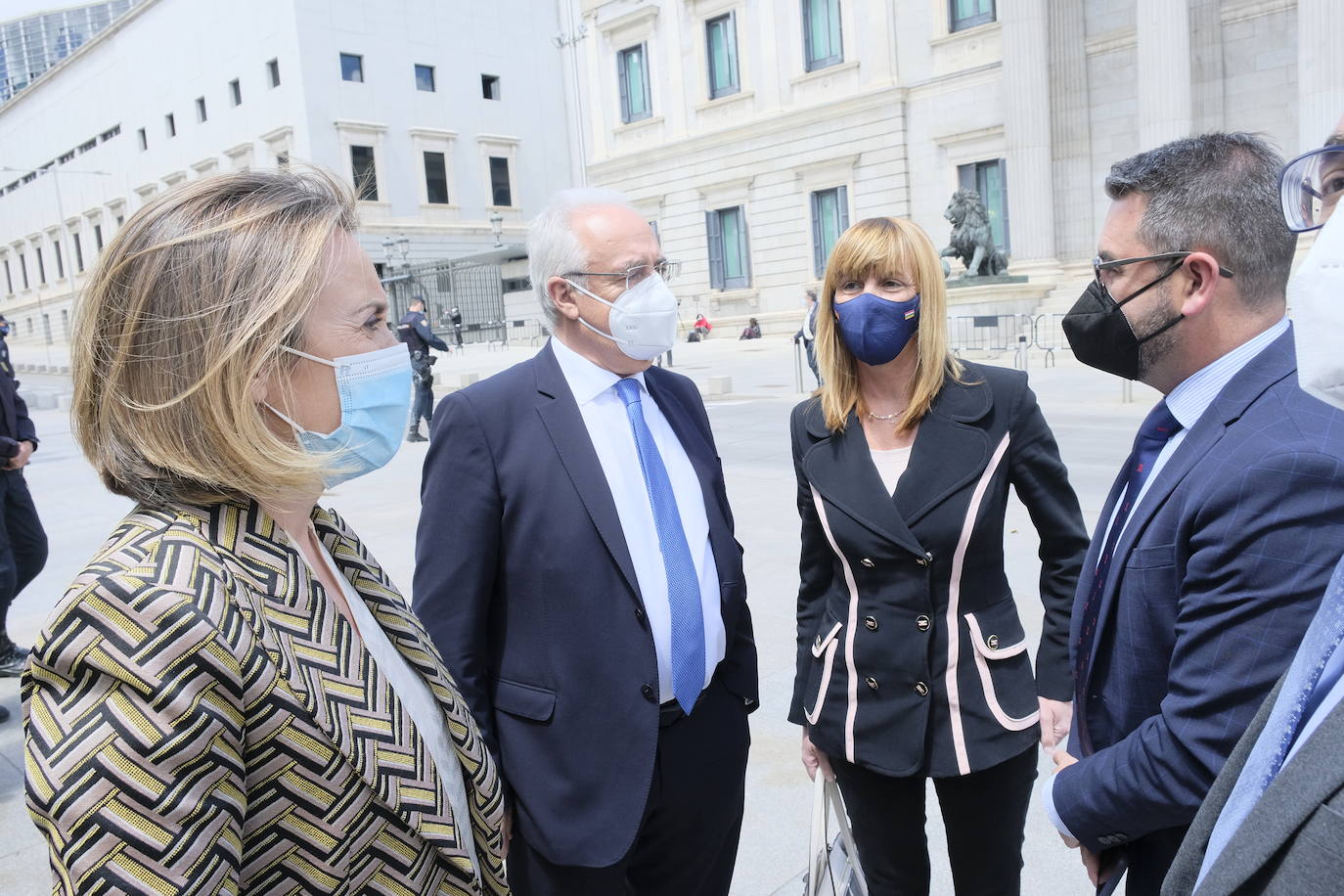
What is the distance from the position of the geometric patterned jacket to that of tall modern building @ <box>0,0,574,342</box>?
37.1 m

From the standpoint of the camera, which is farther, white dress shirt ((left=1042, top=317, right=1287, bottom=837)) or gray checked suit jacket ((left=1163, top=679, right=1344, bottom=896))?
white dress shirt ((left=1042, top=317, right=1287, bottom=837))

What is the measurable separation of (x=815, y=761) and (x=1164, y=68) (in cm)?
2323

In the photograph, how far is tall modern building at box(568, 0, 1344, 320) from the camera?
21.3 metres

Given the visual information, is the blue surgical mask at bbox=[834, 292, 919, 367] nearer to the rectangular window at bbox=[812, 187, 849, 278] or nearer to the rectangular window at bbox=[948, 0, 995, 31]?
the rectangular window at bbox=[948, 0, 995, 31]

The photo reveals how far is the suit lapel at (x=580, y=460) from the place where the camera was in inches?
83.7

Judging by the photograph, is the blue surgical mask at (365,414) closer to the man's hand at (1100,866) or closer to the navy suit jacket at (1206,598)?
the navy suit jacket at (1206,598)

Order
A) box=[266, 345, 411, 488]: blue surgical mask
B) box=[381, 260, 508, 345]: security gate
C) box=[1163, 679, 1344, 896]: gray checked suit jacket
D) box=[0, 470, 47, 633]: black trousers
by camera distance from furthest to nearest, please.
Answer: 1. box=[381, 260, 508, 345]: security gate
2. box=[0, 470, 47, 633]: black trousers
3. box=[266, 345, 411, 488]: blue surgical mask
4. box=[1163, 679, 1344, 896]: gray checked suit jacket

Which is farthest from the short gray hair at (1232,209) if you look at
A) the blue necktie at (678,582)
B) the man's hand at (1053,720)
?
the blue necktie at (678,582)

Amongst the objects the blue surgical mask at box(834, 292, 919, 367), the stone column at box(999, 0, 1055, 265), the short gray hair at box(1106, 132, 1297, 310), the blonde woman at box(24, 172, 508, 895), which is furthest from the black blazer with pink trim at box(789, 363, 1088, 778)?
the stone column at box(999, 0, 1055, 265)

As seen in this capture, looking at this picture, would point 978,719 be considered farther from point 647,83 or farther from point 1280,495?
point 647,83

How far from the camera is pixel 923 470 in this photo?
7.57 ft

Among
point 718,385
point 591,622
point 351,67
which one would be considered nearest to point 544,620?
point 591,622

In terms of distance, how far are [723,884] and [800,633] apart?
0.66m

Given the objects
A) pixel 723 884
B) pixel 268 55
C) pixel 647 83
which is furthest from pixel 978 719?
pixel 268 55
